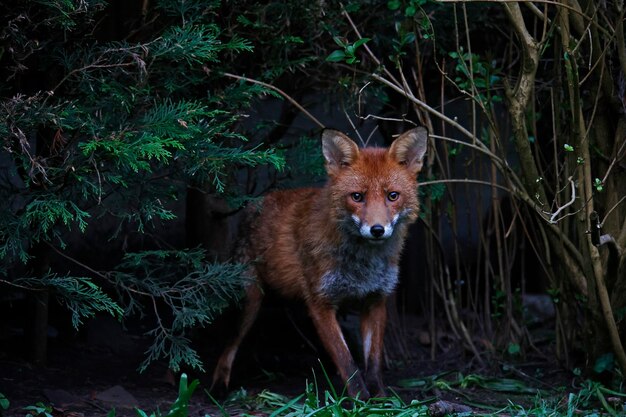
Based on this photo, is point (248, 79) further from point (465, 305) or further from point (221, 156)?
point (465, 305)

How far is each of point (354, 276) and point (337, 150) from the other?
81 cm

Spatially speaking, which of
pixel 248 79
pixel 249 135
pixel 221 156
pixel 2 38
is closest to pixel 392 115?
pixel 249 135

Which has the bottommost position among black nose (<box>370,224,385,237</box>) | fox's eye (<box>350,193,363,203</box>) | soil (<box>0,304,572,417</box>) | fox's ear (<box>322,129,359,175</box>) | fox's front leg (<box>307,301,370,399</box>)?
soil (<box>0,304,572,417</box>)

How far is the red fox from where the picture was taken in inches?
202

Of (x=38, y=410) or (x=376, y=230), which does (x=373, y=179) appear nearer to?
(x=376, y=230)

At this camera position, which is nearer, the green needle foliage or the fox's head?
the green needle foliage

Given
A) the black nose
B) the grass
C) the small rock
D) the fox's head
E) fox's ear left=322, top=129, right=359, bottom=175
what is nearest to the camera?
the grass

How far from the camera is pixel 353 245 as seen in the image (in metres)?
5.30

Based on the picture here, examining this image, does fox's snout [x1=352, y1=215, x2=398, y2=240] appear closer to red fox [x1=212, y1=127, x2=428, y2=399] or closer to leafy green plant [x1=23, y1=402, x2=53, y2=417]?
red fox [x1=212, y1=127, x2=428, y2=399]

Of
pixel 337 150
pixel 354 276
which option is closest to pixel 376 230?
pixel 354 276

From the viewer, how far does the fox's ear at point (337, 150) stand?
5203 millimetres

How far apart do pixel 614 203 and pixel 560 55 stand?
0.99 m

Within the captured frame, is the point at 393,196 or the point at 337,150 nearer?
the point at 393,196

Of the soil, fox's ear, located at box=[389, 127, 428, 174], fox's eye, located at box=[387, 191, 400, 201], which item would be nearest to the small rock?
the soil
